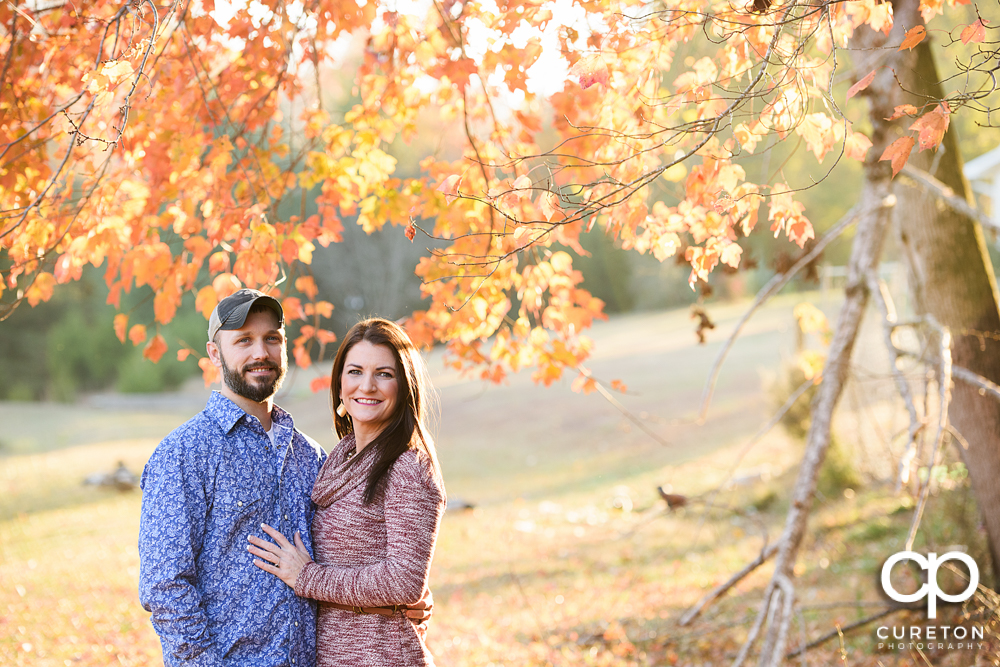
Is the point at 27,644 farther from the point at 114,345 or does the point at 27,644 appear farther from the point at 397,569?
the point at 114,345

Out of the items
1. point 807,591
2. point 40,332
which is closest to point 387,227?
point 40,332

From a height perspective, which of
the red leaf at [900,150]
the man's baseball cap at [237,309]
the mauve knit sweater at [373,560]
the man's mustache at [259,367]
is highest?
the red leaf at [900,150]

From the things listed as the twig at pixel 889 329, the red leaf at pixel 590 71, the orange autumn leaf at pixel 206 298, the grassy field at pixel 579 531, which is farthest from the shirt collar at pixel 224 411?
the twig at pixel 889 329

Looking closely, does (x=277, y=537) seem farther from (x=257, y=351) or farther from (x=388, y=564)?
(x=257, y=351)

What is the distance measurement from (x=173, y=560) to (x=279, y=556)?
0.97 ft

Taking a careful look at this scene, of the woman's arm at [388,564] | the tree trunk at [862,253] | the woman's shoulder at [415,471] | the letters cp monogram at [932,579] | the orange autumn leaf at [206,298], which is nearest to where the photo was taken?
the woman's arm at [388,564]

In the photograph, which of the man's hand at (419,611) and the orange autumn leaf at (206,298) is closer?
the man's hand at (419,611)

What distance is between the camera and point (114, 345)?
2586 cm

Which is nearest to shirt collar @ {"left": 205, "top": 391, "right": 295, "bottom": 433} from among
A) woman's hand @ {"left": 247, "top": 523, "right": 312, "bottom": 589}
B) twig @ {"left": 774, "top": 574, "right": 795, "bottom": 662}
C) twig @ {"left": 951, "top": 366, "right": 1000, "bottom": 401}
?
woman's hand @ {"left": 247, "top": 523, "right": 312, "bottom": 589}

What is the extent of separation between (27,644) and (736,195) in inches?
219

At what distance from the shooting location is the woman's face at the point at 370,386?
2455 mm

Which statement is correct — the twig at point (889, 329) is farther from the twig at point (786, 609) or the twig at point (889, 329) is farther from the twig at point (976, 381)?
the twig at point (786, 609)

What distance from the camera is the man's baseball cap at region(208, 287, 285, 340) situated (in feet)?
7.81

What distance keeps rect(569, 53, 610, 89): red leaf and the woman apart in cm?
→ 105
